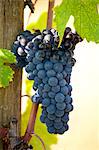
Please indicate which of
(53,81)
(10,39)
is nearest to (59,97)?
(53,81)

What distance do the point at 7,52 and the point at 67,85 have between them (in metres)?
0.11

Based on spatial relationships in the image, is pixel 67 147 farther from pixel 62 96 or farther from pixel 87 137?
Result: pixel 62 96

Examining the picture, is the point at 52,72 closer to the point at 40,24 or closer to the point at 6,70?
the point at 6,70

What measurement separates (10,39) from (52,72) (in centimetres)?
10

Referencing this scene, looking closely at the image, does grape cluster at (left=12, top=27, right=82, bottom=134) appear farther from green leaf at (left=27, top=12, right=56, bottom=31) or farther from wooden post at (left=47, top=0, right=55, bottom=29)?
green leaf at (left=27, top=12, right=56, bottom=31)

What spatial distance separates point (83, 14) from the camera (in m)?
0.61

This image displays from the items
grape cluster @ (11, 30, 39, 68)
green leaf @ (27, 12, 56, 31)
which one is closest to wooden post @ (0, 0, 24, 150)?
grape cluster @ (11, 30, 39, 68)

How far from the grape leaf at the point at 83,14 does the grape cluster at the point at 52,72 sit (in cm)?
8

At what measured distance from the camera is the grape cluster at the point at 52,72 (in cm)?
68

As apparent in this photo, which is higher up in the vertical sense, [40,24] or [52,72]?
[40,24]

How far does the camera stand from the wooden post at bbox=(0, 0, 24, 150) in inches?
28.3

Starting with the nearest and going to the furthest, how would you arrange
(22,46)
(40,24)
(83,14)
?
(83,14)
(22,46)
(40,24)

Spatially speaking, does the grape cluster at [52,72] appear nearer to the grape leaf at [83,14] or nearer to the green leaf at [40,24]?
the grape leaf at [83,14]

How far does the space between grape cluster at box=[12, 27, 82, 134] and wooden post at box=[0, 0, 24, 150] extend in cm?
4
